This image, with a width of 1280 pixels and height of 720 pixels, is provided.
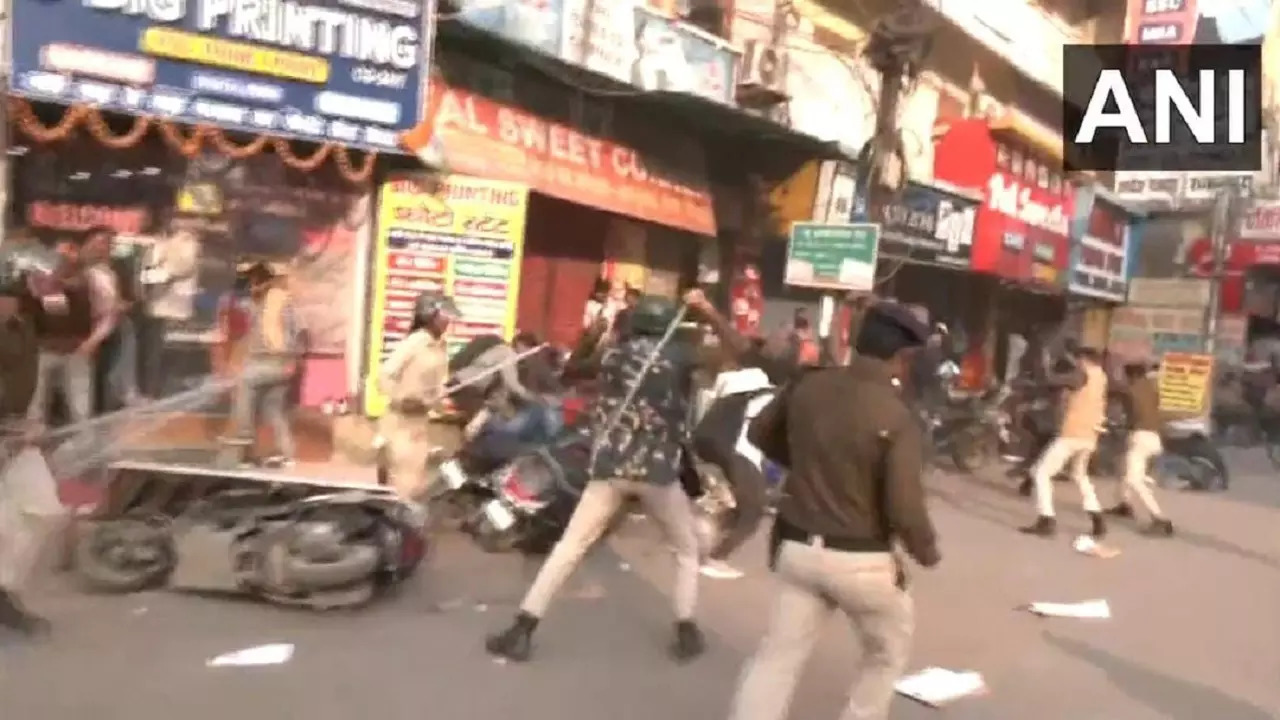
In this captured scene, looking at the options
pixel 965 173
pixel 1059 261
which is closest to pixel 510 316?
pixel 965 173

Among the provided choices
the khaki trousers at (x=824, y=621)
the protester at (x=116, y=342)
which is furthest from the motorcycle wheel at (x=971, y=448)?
the khaki trousers at (x=824, y=621)

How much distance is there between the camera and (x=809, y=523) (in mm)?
4270

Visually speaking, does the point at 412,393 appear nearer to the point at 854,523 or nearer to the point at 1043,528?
the point at 854,523

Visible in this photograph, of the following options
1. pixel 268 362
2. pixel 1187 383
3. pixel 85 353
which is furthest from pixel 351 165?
pixel 1187 383

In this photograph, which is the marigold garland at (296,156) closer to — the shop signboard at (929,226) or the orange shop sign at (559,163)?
the orange shop sign at (559,163)

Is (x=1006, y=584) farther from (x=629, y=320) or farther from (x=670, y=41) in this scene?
(x=670, y=41)

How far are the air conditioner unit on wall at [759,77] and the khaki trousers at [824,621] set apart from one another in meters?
10.1

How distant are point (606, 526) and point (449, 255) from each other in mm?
5507

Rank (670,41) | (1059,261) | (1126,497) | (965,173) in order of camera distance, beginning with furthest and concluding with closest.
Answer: (1059,261) < (965,173) < (670,41) < (1126,497)

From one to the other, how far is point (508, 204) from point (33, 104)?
13.0ft

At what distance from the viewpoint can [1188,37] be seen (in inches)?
847

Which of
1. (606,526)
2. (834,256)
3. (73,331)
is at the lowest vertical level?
(606,526)

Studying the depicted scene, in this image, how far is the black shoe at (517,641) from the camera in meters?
5.78

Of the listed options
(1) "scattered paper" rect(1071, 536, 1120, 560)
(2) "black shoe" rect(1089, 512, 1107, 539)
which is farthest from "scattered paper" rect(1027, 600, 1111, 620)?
(2) "black shoe" rect(1089, 512, 1107, 539)
